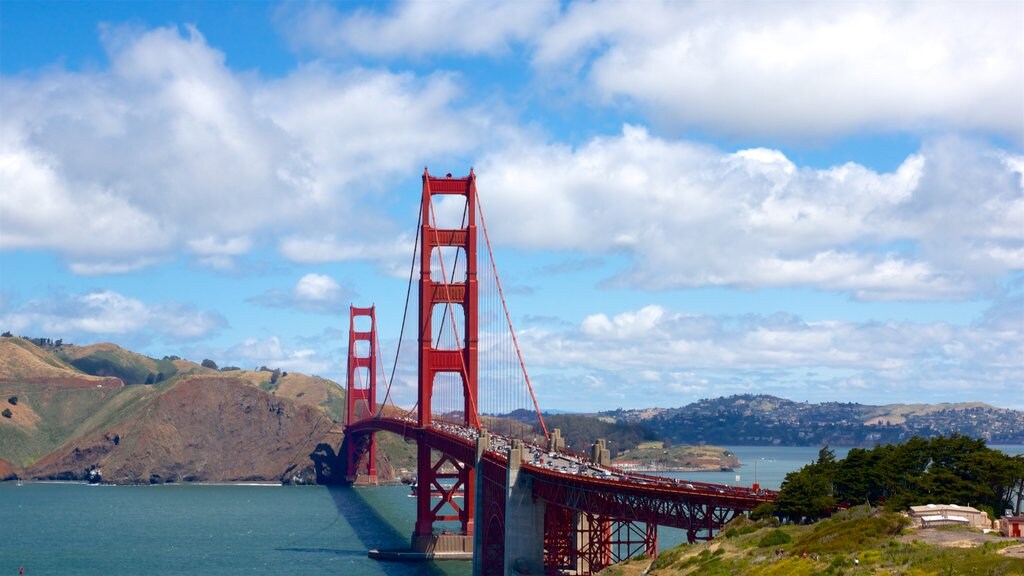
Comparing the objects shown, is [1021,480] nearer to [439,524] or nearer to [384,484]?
[439,524]

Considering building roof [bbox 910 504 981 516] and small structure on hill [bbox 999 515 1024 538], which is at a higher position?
building roof [bbox 910 504 981 516]

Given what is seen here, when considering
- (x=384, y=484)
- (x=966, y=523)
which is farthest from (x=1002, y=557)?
(x=384, y=484)

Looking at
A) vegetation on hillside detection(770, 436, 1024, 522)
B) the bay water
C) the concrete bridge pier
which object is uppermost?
vegetation on hillside detection(770, 436, 1024, 522)

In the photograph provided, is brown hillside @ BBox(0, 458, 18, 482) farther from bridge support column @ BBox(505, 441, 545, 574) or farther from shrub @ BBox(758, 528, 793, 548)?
shrub @ BBox(758, 528, 793, 548)

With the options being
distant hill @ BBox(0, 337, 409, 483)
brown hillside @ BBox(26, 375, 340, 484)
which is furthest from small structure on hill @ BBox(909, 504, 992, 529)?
brown hillside @ BBox(26, 375, 340, 484)

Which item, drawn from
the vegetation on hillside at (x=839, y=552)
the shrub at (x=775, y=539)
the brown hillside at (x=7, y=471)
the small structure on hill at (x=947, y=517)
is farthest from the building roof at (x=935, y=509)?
the brown hillside at (x=7, y=471)

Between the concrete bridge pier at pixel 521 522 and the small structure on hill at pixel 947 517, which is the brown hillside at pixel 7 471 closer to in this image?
the concrete bridge pier at pixel 521 522

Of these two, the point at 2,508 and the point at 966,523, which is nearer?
the point at 966,523
